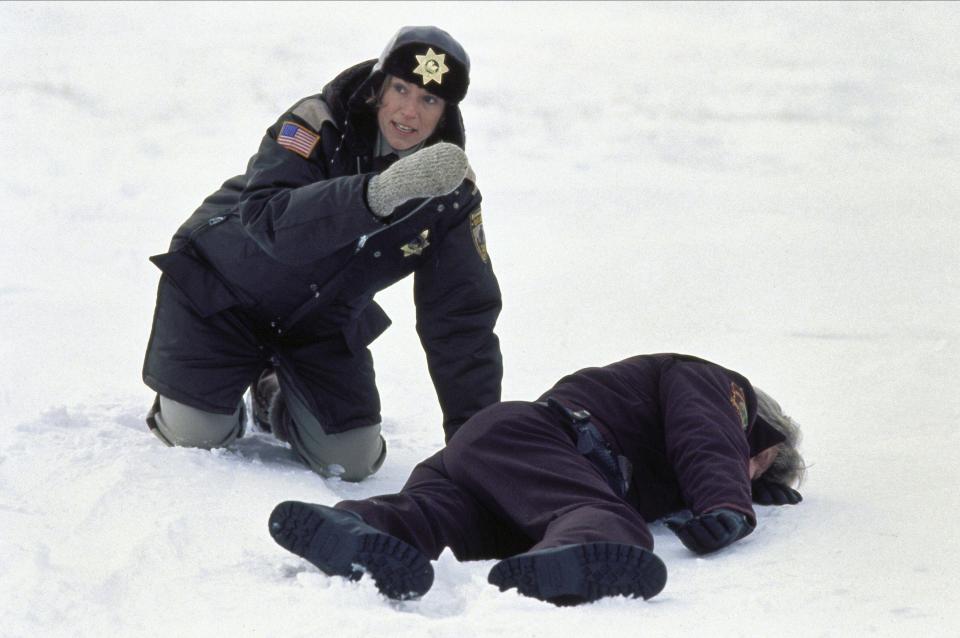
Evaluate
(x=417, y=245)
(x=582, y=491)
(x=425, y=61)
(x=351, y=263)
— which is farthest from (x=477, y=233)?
(x=582, y=491)

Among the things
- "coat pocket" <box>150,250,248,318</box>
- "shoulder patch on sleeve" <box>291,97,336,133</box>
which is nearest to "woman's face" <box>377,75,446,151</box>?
"shoulder patch on sleeve" <box>291,97,336,133</box>

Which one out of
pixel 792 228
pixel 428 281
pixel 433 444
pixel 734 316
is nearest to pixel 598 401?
pixel 428 281

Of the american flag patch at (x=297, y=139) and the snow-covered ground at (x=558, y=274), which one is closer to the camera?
the snow-covered ground at (x=558, y=274)

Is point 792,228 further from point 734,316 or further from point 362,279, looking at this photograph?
point 362,279

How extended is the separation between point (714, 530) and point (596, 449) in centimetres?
28

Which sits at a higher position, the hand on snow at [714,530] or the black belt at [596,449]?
the black belt at [596,449]

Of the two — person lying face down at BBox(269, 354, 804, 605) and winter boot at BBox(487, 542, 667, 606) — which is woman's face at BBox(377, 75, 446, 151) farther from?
winter boot at BBox(487, 542, 667, 606)

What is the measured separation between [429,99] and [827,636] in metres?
1.61

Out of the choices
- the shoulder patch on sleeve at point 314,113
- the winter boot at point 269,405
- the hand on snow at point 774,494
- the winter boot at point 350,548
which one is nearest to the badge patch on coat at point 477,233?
the shoulder patch on sleeve at point 314,113

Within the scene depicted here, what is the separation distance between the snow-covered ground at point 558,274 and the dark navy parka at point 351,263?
365mm

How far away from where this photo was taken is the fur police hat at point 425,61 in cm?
271

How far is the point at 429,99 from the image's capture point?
9.09 ft

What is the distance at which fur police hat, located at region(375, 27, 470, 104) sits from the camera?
2.71m

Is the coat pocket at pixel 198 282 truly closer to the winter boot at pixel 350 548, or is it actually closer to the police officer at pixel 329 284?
the police officer at pixel 329 284
